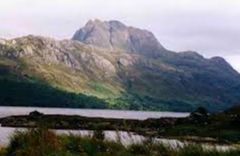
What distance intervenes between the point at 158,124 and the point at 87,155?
10470 centimetres

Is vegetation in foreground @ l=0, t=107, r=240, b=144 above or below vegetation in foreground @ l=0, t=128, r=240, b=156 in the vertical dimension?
below

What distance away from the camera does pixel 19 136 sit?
A: 23.8m

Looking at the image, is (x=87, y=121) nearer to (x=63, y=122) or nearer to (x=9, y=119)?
(x=63, y=122)

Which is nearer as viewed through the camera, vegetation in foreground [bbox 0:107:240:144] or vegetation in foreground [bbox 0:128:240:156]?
vegetation in foreground [bbox 0:128:240:156]

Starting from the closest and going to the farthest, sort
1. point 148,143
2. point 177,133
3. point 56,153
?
point 56,153, point 148,143, point 177,133

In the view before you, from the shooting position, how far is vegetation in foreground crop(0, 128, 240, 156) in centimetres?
2075

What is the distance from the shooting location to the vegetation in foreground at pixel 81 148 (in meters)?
20.8

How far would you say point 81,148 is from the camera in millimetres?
23047

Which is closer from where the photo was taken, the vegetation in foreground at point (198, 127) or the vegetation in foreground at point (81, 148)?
the vegetation in foreground at point (81, 148)

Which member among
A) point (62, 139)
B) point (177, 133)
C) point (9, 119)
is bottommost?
point (9, 119)

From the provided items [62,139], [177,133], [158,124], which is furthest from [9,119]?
[62,139]

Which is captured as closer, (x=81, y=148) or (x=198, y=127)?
(x=81, y=148)

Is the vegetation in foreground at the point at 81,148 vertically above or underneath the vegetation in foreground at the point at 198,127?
Answer: above

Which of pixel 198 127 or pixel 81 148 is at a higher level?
pixel 81 148
